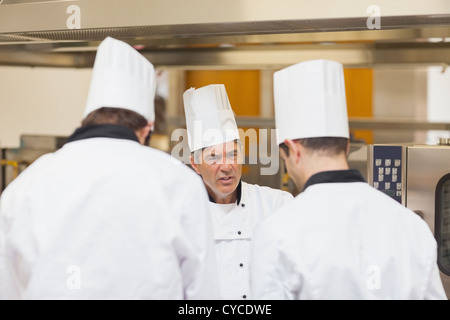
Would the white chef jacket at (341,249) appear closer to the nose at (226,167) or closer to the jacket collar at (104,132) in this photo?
the jacket collar at (104,132)

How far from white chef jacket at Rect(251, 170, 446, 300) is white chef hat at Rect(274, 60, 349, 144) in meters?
0.12

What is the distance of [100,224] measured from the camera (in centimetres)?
115

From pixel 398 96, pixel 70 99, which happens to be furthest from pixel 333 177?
pixel 398 96

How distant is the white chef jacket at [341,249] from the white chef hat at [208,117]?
31.5 inches

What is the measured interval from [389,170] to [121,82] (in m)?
1.13

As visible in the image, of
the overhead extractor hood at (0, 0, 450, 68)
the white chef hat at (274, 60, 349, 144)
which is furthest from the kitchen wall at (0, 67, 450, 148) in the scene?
the white chef hat at (274, 60, 349, 144)

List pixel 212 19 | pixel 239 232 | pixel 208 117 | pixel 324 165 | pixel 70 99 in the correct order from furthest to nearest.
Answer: pixel 70 99, pixel 208 117, pixel 239 232, pixel 212 19, pixel 324 165

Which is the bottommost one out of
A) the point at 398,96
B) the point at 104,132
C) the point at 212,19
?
the point at 104,132

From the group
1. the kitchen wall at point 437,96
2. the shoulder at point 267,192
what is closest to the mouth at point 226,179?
the shoulder at point 267,192

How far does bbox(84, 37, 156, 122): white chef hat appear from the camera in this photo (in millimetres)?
1284

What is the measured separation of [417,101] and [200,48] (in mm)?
3378

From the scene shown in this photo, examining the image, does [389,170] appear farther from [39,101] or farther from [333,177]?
[39,101]

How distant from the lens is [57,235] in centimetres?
114

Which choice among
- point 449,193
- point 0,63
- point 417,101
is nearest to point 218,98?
point 449,193
